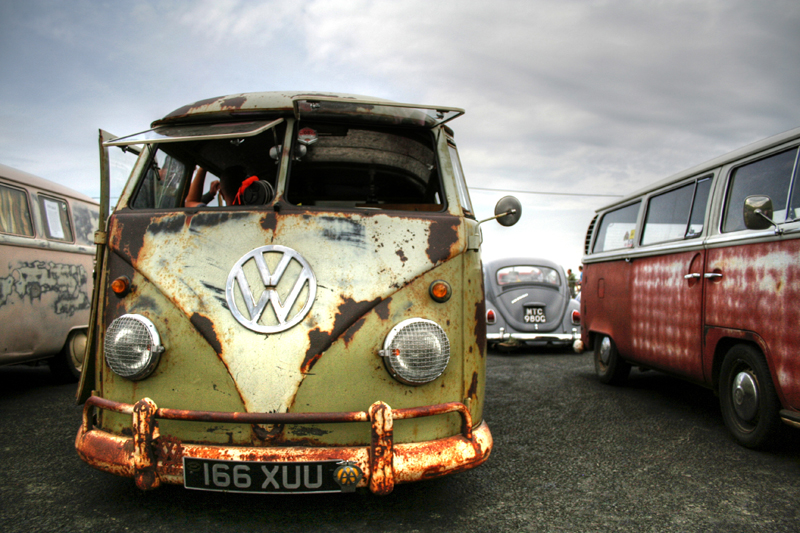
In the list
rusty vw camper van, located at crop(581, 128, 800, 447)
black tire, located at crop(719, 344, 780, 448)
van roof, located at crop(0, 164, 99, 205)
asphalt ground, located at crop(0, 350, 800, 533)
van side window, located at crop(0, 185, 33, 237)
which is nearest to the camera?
asphalt ground, located at crop(0, 350, 800, 533)

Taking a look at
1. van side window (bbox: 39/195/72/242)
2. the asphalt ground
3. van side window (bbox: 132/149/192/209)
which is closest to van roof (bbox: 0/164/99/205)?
van side window (bbox: 39/195/72/242)

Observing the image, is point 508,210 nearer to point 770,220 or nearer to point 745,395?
point 770,220

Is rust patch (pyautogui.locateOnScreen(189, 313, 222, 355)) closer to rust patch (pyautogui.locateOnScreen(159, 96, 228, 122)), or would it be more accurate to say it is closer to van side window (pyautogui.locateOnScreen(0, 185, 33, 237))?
rust patch (pyautogui.locateOnScreen(159, 96, 228, 122))

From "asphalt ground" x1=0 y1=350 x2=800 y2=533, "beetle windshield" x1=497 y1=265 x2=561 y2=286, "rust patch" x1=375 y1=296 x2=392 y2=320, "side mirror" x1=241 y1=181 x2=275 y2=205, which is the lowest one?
"asphalt ground" x1=0 y1=350 x2=800 y2=533

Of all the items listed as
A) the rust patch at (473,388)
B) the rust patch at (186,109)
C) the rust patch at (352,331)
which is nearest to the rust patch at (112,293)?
the rust patch at (186,109)

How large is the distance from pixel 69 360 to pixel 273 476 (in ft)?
16.0

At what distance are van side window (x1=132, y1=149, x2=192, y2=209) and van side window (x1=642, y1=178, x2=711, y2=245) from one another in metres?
3.76

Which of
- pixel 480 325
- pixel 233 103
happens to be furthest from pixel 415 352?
pixel 233 103

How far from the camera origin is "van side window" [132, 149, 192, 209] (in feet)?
9.70

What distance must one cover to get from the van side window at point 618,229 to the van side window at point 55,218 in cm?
591

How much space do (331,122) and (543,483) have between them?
2.24 m

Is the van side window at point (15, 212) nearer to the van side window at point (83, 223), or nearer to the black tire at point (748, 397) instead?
the van side window at point (83, 223)

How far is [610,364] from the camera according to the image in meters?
5.84

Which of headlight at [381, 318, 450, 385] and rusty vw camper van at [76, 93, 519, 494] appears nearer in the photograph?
rusty vw camper van at [76, 93, 519, 494]
